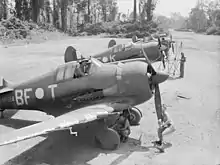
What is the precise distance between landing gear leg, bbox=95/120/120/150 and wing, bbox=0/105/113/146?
0.52 meters

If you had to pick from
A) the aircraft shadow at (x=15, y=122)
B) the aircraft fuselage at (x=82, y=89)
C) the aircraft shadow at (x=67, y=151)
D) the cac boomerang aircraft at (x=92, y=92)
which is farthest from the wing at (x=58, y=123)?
the aircraft shadow at (x=15, y=122)

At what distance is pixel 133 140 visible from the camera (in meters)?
8.20

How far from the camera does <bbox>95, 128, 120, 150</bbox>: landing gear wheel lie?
742cm

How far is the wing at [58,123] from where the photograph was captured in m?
5.70

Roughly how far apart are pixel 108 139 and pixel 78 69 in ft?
6.96

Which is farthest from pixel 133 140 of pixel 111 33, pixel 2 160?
pixel 111 33

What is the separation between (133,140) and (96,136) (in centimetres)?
119

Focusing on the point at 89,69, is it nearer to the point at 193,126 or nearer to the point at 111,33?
the point at 193,126

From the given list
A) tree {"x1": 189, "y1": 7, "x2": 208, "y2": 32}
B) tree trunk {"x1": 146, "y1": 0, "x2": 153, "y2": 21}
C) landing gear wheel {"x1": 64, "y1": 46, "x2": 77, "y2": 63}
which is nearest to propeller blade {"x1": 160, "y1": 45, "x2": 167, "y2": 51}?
landing gear wheel {"x1": 64, "y1": 46, "x2": 77, "y2": 63}

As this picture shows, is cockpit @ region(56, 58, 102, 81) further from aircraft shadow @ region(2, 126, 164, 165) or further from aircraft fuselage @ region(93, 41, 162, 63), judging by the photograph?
aircraft fuselage @ region(93, 41, 162, 63)

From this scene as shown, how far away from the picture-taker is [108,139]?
7461 millimetres

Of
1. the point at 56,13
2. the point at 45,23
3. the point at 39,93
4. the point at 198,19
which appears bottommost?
the point at 39,93

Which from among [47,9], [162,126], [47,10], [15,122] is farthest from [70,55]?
[47,10]

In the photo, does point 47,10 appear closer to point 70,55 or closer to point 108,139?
point 70,55
